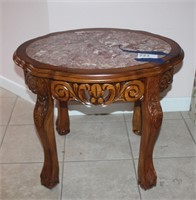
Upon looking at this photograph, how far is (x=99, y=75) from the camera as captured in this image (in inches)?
45.3

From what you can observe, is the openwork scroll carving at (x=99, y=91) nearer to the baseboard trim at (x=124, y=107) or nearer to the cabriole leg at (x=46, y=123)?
A: the cabriole leg at (x=46, y=123)

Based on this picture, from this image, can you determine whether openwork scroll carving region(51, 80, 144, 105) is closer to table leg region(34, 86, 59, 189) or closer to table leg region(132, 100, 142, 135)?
table leg region(34, 86, 59, 189)

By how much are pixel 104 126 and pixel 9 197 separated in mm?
759

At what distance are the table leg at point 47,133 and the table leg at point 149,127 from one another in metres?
0.39

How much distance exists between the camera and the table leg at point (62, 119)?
5.97 feet

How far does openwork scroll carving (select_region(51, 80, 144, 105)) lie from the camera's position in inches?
47.2

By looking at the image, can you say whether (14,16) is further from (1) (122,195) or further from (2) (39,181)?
(1) (122,195)

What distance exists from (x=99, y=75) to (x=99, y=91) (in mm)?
77

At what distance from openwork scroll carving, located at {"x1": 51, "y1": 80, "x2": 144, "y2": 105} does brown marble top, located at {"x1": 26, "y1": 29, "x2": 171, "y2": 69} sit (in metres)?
0.07

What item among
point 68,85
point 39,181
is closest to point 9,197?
point 39,181

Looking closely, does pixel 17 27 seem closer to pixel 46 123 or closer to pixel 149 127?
pixel 46 123

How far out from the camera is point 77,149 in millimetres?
1790

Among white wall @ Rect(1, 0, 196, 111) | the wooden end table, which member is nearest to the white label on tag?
the wooden end table

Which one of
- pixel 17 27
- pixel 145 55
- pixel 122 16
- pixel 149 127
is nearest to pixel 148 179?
pixel 149 127
